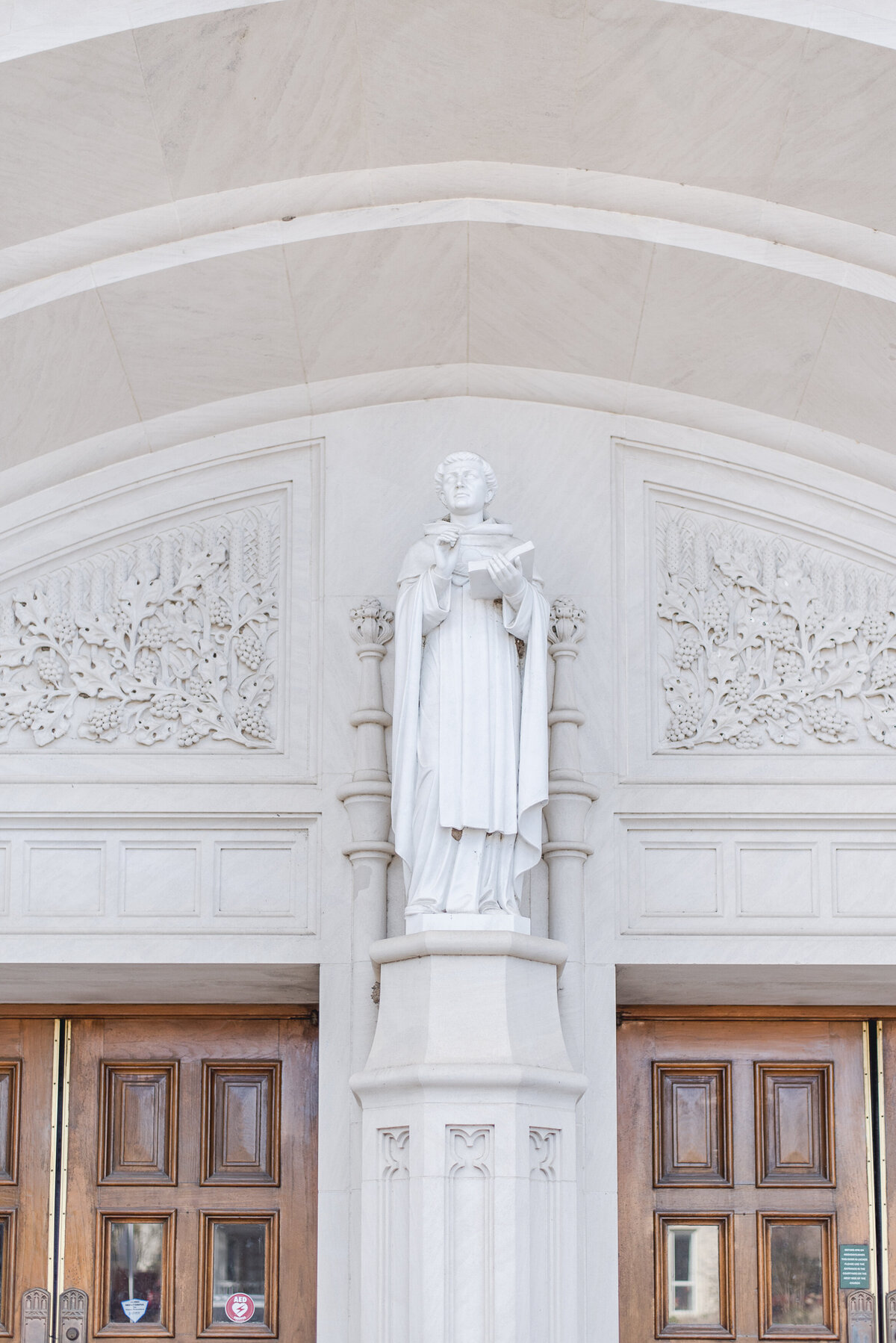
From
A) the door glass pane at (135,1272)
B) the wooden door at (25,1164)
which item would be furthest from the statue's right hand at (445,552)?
the door glass pane at (135,1272)

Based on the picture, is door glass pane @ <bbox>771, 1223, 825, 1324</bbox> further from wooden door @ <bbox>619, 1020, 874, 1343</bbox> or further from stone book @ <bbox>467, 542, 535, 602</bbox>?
stone book @ <bbox>467, 542, 535, 602</bbox>

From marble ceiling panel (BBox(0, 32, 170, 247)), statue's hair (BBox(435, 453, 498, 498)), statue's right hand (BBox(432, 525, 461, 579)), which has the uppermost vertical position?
marble ceiling panel (BBox(0, 32, 170, 247))

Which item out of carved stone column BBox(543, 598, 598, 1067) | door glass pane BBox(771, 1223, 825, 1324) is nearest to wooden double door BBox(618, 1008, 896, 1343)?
door glass pane BBox(771, 1223, 825, 1324)

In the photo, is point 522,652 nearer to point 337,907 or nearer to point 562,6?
point 337,907

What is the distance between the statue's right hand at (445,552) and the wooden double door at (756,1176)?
Answer: 1.80 meters

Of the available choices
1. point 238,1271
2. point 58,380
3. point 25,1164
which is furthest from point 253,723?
point 238,1271

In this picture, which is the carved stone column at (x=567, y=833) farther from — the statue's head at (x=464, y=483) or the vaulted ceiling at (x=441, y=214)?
the vaulted ceiling at (x=441, y=214)

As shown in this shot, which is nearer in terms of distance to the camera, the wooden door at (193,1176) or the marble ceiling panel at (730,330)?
the marble ceiling panel at (730,330)

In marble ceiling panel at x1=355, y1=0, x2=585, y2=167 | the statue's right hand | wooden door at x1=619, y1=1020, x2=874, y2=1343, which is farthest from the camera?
wooden door at x1=619, y1=1020, x2=874, y2=1343

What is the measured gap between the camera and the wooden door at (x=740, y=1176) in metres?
5.87

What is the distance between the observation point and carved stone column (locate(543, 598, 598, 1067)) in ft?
18.2

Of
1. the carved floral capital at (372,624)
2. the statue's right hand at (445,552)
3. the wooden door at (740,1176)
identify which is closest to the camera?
the statue's right hand at (445,552)

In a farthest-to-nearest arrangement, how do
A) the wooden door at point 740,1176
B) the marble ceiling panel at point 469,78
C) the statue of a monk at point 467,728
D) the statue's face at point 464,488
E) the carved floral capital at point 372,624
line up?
the wooden door at point 740,1176
the carved floral capital at point 372,624
the statue's face at point 464,488
the statue of a monk at point 467,728
the marble ceiling panel at point 469,78

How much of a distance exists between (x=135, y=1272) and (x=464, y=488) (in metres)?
2.80
